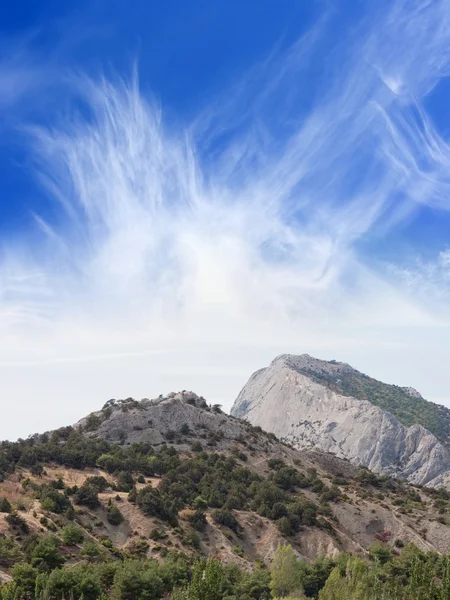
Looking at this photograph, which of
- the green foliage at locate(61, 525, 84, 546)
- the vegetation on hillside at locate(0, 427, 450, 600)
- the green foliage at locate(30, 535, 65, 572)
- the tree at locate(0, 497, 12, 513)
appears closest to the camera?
the vegetation on hillside at locate(0, 427, 450, 600)

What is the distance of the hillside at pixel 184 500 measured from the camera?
61.5 meters

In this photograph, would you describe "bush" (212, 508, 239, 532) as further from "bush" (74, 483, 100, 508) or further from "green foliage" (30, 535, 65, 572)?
"green foliage" (30, 535, 65, 572)

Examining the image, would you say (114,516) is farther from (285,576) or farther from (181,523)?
(285,576)

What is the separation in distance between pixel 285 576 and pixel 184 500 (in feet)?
85.7

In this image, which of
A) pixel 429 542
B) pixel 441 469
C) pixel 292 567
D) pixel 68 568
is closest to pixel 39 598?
pixel 68 568

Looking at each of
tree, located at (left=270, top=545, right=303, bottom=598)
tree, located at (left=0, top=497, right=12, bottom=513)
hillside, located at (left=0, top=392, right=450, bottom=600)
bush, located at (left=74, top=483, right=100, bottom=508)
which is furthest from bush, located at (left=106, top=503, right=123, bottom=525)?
tree, located at (left=270, top=545, right=303, bottom=598)

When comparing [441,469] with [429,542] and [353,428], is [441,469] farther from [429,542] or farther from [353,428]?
[429,542]

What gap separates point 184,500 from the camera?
81000 mm

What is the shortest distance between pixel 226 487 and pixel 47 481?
29125 millimetres

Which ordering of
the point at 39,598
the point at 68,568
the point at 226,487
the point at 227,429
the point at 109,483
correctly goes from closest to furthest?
1. the point at 39,598
2. the point at 68,568
3. the point at 109,483
4. the point at 226,487
5. the point at 227,429

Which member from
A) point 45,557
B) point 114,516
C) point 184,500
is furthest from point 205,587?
point 184,500

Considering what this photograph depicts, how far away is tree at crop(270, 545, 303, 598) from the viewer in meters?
57.4

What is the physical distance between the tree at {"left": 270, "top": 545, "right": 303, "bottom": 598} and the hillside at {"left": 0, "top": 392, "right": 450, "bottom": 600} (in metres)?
7.26

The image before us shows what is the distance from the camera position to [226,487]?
290 feet
